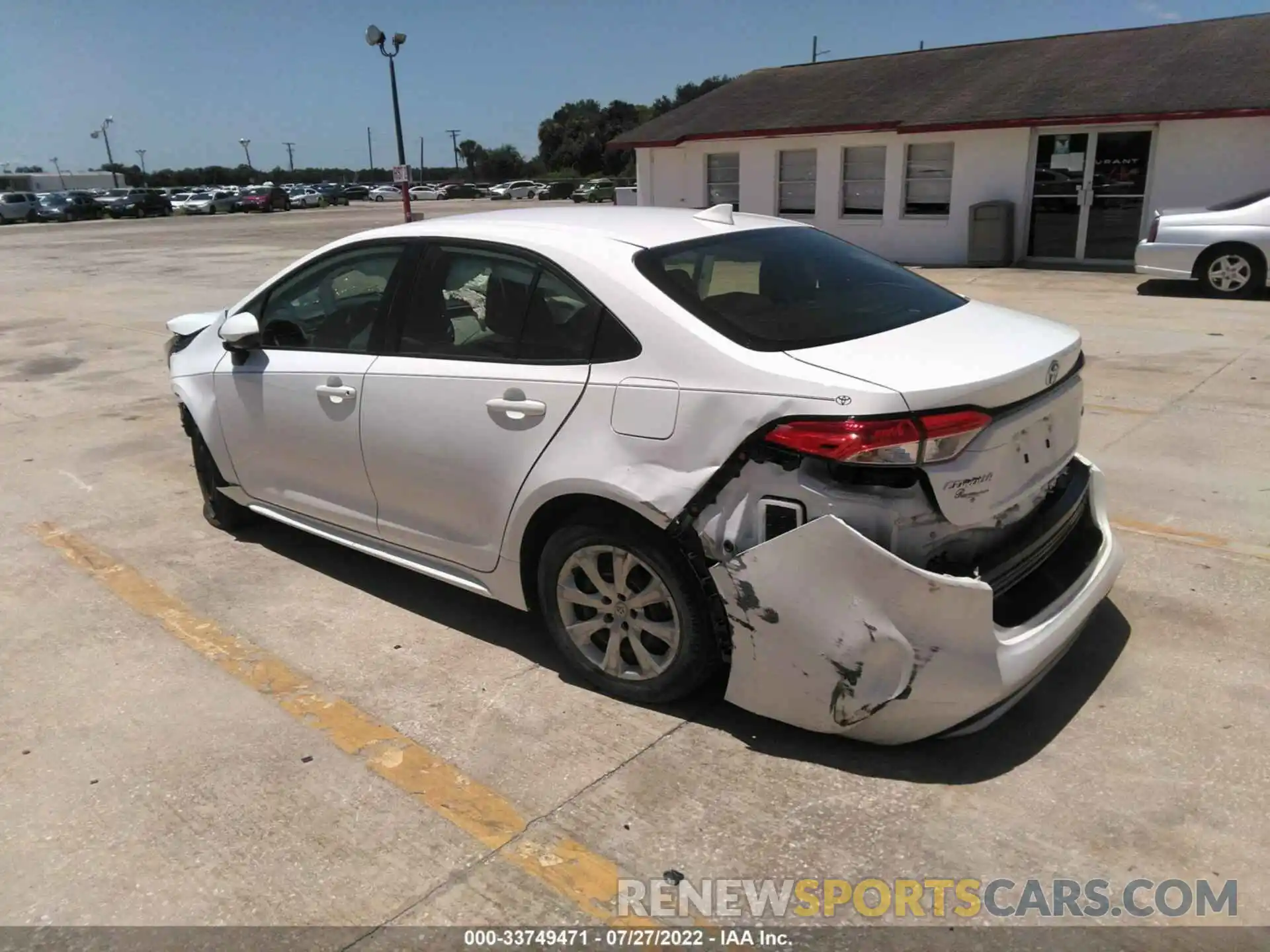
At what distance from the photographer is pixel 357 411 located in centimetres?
396

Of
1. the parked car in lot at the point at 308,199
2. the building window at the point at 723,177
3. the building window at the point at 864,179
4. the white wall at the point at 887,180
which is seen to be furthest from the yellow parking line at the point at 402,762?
the parked car in lot at the point at 308,199

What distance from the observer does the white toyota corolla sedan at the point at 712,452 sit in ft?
9.02

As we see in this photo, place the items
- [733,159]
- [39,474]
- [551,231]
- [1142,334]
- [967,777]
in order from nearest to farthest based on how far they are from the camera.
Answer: [967,777] → [551,231] → [39,474] → [1142,334] → [733,159]

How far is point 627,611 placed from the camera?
3305 millimetres

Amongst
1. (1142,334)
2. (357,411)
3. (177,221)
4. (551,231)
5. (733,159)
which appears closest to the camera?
(551,231)

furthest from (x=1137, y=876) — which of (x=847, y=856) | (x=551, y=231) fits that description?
(x=551, y=231)

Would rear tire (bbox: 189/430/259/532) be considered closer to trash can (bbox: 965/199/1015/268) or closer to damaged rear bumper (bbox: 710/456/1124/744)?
damaged rear bumper (bbox: 710/456/1124/744)

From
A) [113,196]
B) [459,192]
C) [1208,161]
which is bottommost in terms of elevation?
[459,192]

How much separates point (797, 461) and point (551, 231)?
4.64 feet

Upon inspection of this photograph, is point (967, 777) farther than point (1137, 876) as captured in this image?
Yes

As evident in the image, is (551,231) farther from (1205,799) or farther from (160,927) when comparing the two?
(1205,799)

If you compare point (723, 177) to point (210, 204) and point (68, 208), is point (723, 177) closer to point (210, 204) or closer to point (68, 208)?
point (68, 208)

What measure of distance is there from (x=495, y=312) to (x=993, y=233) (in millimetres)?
15278

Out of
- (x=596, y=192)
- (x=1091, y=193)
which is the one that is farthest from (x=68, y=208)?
(x=1091, y=193)
